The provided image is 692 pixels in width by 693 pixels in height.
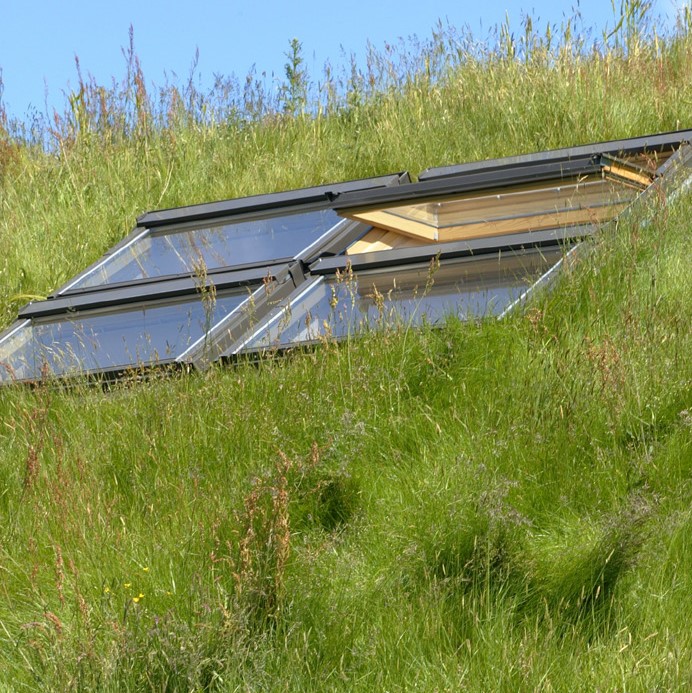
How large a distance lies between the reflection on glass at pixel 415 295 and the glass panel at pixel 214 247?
2.62 ft

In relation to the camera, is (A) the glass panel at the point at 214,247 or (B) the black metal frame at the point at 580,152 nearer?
(A) the glass panel at the point at 214,247

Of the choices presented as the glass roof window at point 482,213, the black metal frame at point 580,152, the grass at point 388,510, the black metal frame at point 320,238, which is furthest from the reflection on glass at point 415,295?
the black metal frame at point 580,152

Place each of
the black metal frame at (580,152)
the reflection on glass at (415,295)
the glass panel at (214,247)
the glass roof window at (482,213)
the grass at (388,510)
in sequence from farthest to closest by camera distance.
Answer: the black metal frame at (580,152) → the glass panel at (214,247) → the glass roof window at (482,213) → the reflection on glass at (415,295) → the grass at (388,510)

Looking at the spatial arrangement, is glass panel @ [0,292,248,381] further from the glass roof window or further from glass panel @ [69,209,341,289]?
the glass roof window

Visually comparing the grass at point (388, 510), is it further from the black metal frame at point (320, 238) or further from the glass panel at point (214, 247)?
the glass panel at point (214, 247)

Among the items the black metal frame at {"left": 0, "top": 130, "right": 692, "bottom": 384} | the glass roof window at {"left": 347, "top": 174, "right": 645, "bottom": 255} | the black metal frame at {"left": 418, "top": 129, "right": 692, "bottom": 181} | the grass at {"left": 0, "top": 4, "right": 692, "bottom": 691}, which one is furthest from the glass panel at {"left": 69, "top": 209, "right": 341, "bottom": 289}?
the grass at {"left": 0, "top": 4, "right": 692, "bottom": 691}

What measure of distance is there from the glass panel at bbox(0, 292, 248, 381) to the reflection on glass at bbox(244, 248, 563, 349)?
0.40m

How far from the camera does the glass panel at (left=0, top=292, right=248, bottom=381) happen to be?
5.20 metres

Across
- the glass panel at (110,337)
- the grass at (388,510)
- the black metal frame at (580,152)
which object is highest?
the black metal frame at (580,152)

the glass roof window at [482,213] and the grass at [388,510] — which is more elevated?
the glass roof window at [482,213]

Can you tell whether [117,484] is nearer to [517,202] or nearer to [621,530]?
[621,530]

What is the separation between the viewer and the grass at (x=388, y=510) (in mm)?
2770

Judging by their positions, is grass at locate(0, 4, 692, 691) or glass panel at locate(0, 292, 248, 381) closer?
grass at locate(0, 4, 692, 691)

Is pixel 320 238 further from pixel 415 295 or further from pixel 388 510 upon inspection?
pixel 388 510
